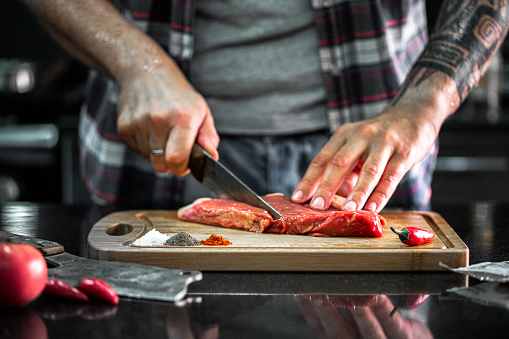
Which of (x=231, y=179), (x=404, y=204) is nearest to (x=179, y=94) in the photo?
(x=231, y=179)

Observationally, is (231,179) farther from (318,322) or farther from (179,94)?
(318,322)

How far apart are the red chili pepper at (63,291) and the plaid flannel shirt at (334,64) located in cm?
108

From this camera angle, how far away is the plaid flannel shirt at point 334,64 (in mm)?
1910

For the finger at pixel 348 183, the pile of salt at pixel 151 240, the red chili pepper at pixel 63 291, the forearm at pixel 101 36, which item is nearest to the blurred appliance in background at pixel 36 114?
the forearm at pixel 101 36

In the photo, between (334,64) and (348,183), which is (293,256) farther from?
(334,64)

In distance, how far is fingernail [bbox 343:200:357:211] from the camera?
4.63 feet

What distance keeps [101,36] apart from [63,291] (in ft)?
3.44

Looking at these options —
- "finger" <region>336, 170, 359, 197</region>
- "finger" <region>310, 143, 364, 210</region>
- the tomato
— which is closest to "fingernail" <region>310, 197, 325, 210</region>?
"finger" <region>310, 143, 364, 210</region>

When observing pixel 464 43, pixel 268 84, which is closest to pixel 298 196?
pixel 268 84

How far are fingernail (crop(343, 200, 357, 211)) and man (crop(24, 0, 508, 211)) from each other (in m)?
0.13

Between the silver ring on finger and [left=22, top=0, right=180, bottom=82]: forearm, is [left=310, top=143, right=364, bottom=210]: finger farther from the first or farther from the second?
[left=22, top=0, right=180, bottom=82]: forearm

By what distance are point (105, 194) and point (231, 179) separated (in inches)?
28.8

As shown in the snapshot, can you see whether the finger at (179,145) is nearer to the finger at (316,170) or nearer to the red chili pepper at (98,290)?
the finger at (316,170)

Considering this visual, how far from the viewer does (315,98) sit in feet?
6.48
